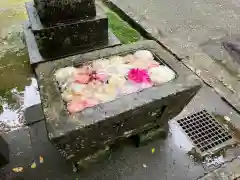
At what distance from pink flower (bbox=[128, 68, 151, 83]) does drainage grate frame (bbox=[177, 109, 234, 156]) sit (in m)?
1.28

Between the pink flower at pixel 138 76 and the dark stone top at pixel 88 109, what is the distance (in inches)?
5.7

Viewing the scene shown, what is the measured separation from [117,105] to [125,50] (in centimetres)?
85

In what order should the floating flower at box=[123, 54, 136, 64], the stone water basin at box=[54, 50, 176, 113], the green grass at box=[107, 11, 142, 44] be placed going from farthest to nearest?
1. the green grass at box=[107, 11, 142, 44]
2. the floating flower at box=[123, 54, 136, 64]
3. the stone water basin at box=[54, 50, 176, 113]

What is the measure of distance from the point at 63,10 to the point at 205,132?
268cm

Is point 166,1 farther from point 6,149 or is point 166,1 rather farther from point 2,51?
point 6,149

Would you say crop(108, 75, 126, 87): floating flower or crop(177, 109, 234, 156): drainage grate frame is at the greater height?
crop(108, 75, 126, 87): floating flower

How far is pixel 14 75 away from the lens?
3.98 meters

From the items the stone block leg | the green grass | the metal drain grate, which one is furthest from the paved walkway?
the stone block leg

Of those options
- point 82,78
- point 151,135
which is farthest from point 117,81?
point 151,135

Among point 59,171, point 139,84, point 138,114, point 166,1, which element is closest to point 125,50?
point 139,84

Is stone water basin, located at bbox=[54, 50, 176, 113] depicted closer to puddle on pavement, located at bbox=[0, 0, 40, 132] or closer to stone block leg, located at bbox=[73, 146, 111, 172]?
stone block leg, located at bbox=[73, 146, 111, 172]

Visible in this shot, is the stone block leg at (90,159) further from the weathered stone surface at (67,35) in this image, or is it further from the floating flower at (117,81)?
the weathered stone surface at (67,35)

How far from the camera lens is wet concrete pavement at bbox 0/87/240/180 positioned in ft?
9.07

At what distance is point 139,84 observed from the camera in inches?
90.5
